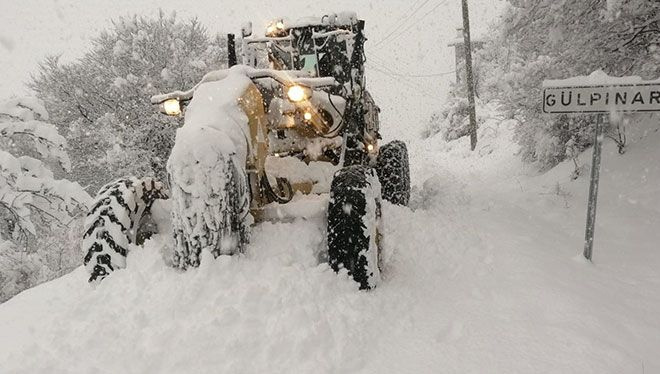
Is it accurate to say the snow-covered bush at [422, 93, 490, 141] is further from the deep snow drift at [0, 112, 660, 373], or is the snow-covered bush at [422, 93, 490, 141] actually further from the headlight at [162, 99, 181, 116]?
the headlight at [162, 99, 181, 116]

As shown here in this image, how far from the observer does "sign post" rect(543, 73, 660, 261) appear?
4.49 meters

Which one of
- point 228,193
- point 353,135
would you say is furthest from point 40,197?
point 228,193

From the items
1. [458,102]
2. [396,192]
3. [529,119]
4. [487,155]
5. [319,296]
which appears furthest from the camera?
[458,102]

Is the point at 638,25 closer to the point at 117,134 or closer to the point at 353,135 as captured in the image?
the point at 353,135

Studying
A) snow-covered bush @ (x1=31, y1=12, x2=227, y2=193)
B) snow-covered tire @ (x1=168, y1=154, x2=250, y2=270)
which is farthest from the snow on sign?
snow-covered bush @ (x1=31, y1=12, x2=227, y2=193)

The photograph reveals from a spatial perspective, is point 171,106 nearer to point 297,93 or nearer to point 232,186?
point 297,93

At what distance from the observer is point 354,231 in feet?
12.0

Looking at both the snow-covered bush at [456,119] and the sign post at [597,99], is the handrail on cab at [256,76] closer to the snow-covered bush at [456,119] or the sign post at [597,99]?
the sign post at [597,99]

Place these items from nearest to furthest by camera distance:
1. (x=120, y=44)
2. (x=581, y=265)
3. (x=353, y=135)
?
(x=581, y=265), (x=353, y=135), (x=120, y=44)

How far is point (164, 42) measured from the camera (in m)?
16.4

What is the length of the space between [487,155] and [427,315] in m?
16.4

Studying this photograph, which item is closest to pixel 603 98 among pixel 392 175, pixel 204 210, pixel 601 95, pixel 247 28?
pixel 601 95

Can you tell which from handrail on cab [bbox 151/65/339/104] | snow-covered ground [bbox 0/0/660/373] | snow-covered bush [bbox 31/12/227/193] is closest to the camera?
snow-covered ground [bbox 0/0/660/373]

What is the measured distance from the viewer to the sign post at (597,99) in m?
4.49
